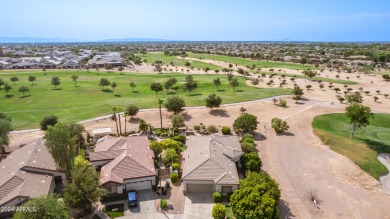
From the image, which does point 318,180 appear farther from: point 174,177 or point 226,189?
point 174,177

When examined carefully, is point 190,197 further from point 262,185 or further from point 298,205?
point 298,205

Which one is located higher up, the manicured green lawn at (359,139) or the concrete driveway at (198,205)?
the manicured green lawn at (359,139)

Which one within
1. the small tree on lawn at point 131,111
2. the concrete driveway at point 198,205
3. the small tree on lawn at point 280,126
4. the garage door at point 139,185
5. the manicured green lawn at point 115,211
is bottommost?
the manicured green lawn at point 115,211

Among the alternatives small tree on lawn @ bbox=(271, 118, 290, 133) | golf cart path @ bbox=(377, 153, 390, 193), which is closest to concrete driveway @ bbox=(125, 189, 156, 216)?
small tree on lawn @ bbox=(271, 118, 290, 133)

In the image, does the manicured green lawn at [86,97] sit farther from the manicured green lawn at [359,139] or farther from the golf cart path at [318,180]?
the golf cart path at [318,180]

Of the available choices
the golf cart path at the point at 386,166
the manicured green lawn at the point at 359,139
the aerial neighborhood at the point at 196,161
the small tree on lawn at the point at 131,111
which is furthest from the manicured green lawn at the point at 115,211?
the manicured green lawn at the point at 359,139

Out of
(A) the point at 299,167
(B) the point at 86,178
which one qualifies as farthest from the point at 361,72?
(B) the point at 86,178
